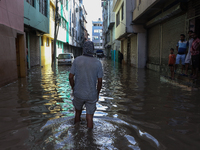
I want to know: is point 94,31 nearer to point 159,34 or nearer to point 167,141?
point 159,34

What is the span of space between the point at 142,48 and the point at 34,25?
9.21 m

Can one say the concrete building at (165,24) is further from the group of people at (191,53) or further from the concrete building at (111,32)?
the concrete building at (111,32)

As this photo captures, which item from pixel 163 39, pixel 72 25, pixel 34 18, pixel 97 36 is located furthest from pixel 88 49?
pixel 97 36

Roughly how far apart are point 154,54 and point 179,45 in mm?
7636

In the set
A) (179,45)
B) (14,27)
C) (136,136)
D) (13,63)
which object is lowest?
(136,136)

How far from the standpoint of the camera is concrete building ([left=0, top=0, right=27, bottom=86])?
921 centimetres

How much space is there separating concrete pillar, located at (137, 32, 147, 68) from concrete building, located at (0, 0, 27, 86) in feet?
36.3

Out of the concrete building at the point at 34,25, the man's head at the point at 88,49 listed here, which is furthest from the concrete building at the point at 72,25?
the man's head at the point at 88,49

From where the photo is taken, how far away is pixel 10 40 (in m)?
10.0

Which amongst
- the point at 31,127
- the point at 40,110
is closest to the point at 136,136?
the point at 31,127

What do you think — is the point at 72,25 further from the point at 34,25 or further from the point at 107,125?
the point at 107,125

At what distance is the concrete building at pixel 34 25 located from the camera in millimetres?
17339

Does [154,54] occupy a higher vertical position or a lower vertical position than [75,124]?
higher

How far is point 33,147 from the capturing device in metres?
3.17
